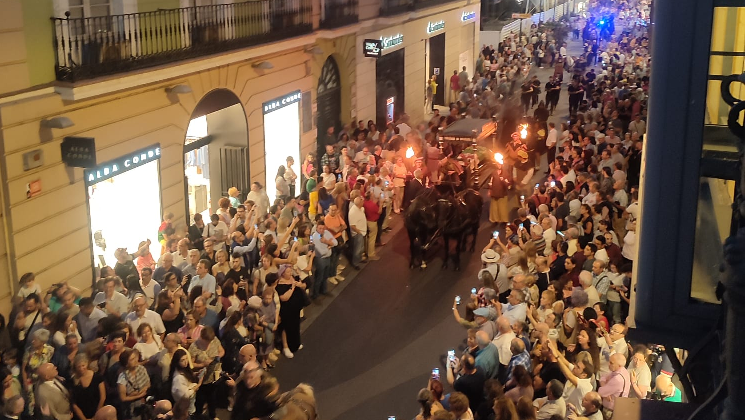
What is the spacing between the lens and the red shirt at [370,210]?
16234 mm

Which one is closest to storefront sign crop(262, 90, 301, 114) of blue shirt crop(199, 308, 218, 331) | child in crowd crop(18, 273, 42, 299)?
child in crowd crop(18, 273, 42, 299)

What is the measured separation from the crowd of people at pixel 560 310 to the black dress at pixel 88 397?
132 inches

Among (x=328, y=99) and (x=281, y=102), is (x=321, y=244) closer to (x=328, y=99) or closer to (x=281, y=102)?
(x=281, y=102)

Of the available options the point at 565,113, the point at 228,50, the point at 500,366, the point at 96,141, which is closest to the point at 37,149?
the point at 96,141

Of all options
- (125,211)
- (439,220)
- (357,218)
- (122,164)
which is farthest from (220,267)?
(439,220)

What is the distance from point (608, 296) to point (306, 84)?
39.6 ft

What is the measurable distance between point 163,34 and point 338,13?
8.29m

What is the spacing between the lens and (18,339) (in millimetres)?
10273

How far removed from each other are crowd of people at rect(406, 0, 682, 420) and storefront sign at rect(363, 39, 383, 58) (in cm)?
671

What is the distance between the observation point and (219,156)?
1855 centimetres

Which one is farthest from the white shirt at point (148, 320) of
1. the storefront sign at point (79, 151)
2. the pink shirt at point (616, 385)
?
the pink shirt at point (616, 385)

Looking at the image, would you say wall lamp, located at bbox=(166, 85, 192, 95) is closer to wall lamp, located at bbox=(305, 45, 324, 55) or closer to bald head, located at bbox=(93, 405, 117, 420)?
wall lamp, located at bbox=(305, 45, 324, 55)

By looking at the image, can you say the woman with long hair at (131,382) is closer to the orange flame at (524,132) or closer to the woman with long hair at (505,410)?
the woman with long hair at (505,410)

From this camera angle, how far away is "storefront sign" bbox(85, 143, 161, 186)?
13.7 metres
